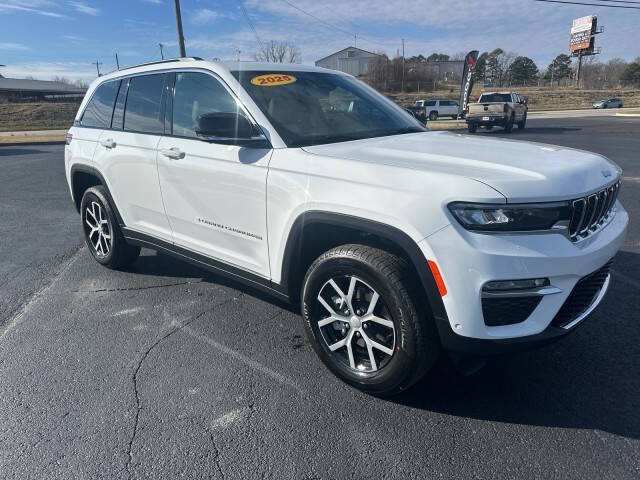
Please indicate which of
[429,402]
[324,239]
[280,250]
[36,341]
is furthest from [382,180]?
[36,341]

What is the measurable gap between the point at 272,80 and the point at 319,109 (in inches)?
15.9

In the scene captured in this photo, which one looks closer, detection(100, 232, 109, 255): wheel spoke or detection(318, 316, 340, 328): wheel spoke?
detection(318, 316, 340, 328): wheel spoke

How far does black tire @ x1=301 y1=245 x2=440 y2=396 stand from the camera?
2516 millimetres

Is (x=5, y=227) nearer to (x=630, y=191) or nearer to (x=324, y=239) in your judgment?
(x=324, y=239)

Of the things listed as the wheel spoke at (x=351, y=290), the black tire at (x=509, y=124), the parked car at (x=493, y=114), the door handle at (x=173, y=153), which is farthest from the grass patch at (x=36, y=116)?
the wheel spoke at (x=351, y=290)

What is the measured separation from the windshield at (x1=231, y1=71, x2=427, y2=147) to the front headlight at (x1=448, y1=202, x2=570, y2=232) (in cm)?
121

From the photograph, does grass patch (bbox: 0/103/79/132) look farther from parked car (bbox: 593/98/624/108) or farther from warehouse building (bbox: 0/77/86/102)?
parked car (bbox: 593/98/624/108)

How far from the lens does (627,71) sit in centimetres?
7862

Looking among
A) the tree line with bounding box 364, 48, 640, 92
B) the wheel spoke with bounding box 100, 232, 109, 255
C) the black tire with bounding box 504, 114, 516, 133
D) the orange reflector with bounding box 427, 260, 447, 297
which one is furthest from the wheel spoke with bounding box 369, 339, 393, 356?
the tree line with bounding box 364, 48, 640, 92

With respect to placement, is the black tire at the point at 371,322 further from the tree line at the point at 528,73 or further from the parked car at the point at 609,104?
the tree line at the point at 528,73

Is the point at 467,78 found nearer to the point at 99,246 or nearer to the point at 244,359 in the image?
the point at 99,246

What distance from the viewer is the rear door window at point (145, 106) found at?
158 inches

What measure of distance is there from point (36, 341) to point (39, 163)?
13.2 m

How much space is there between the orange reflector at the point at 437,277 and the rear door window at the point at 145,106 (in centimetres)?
258
